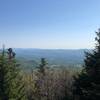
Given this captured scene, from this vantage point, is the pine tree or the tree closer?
the pine tree

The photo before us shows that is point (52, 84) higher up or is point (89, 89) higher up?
point (89, 89)

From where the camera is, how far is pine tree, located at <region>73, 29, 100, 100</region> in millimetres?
14672

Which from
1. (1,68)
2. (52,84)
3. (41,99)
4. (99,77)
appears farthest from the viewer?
(52,84)

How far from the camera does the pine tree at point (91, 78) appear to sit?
14672 mm

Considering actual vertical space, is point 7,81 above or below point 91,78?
below

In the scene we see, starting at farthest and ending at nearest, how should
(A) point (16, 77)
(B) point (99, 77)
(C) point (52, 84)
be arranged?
(C) point (52, 84) → (A) point (16, 77) → (B) point (99, 77)

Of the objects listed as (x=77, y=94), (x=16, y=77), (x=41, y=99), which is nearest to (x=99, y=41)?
(x=77, y=94)

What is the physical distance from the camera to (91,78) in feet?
52.0

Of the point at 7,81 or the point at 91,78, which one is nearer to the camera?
the point at 91,78

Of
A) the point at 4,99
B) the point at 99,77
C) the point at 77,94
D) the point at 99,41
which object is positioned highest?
the point at 99,41

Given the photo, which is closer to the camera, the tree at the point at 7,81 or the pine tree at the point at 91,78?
the pine tree at the point at 91,78

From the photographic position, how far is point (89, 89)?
15.7 metres

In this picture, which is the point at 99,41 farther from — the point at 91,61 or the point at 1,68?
the point at 1,68

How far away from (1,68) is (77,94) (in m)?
7.87
